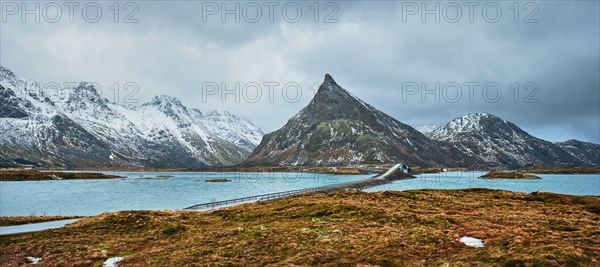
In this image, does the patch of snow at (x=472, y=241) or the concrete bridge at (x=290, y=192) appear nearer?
the patch of snow at (x=472, y=241)

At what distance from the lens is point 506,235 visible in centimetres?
3188

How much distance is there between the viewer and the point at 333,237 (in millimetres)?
33438

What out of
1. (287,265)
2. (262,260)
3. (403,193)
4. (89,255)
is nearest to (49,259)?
(89,255)

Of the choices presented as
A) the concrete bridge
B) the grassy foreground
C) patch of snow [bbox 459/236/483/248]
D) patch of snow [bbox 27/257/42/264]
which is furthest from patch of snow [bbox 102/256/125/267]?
the concrete bridge

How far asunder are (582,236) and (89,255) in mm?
36571

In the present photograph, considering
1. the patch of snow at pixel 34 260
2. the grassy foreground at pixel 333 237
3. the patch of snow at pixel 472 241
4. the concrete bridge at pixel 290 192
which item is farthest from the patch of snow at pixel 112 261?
the concrete bridge at pixel 290 192

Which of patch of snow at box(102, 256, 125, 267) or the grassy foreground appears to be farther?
patch of snow at box(102, 256, 125, 267)

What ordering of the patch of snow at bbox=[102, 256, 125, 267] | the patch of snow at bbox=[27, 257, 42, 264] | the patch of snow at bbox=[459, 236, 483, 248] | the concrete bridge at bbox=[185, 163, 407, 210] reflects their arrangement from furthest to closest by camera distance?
the concrete bridge at bbox=[185, 163, 407, 210] < the patch of snow at bbox=[459, 236, 483, 248] < the patch of snow at bbox=[27, 257, 42, 264] < the patch of snow at bbox=[102, 256, 125, 267]

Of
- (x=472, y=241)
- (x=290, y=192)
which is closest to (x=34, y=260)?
(x=472, y=241)

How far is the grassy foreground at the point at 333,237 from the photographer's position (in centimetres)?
2722

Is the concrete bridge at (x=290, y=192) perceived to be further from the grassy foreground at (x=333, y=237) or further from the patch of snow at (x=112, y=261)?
the patch of snow at (x=112, y=261)

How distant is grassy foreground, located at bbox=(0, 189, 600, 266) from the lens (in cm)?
2722

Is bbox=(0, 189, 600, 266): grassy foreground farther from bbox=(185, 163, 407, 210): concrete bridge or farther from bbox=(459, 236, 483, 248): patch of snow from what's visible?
bbox=(185, 163, 407, 210): concrete bridge

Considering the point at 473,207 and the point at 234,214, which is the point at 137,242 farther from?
the point at 473,207
